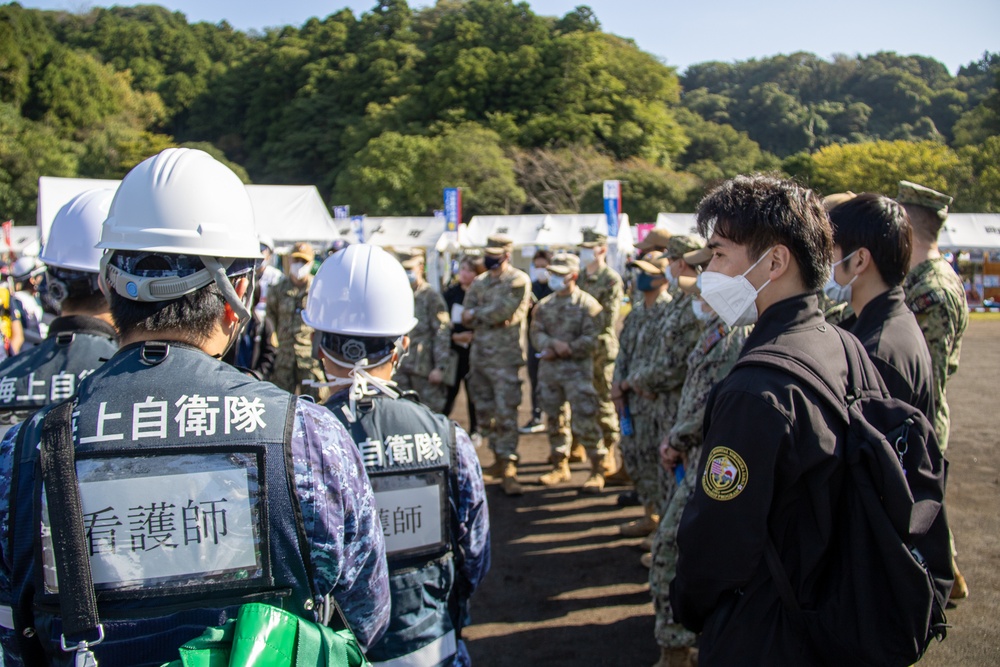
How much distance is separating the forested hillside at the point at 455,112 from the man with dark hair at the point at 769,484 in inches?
1659

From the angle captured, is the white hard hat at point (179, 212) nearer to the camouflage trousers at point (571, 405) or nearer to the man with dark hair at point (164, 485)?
the man with dark hair at point (164, 485)

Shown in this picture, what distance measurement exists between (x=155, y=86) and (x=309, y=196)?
75339mm

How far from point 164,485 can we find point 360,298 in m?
1.34

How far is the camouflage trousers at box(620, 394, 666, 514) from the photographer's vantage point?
16.5 feet

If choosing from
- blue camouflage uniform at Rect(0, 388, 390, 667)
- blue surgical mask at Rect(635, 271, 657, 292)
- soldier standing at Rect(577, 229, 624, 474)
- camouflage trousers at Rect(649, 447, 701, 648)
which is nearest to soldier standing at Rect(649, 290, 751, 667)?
camouflage trousers at Rect(649, 447, 701, 648)

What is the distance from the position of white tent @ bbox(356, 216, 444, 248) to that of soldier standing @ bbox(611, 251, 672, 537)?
59.7 feet

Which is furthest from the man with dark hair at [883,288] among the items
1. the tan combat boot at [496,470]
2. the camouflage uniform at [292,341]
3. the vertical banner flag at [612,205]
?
the vertical banner flag at [612,205]

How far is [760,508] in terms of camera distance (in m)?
1.82

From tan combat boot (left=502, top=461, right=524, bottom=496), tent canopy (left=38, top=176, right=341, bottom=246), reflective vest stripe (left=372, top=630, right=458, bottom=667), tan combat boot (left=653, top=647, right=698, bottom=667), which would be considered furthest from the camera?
tent canopy (left=38, top=176, right=341, bottom=246)

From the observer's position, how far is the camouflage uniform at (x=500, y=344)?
6.97m

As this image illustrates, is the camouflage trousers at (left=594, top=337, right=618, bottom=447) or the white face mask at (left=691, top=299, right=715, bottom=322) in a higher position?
the white face mask at (left=691, top=299, right=715, bottom=322)

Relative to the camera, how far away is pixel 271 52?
80.6 metres

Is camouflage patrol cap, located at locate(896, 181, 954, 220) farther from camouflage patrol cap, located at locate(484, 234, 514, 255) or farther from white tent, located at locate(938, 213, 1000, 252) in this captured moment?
white tent, located at locate(938, 213, 1000, 252)

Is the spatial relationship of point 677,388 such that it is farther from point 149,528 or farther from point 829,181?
point 829,181
